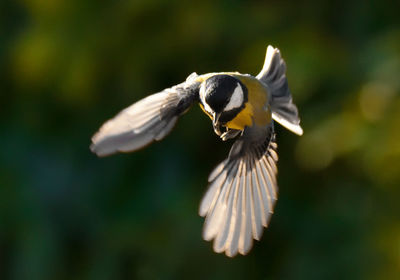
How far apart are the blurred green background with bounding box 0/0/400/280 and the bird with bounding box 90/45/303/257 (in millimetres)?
2099

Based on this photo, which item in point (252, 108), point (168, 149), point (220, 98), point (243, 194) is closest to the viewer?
point (220, 98)

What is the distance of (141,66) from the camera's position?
3807 millimetres

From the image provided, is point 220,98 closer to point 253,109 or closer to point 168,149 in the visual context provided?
point 253,109

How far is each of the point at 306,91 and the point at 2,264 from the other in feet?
6.09

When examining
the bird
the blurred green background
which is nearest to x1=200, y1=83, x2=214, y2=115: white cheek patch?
the bird

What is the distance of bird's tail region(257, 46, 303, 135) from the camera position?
115cm

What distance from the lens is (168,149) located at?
3867 mm

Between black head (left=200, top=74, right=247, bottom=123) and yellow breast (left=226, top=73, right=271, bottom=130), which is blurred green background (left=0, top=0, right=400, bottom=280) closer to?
yellow breast (left=226, top=73, right=271, bottom=130)

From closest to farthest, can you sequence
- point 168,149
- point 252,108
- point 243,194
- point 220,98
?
1. point 220,98
2. point 252,108
3. point 243,194
4. point 168,149

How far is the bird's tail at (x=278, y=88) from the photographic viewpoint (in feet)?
3.76

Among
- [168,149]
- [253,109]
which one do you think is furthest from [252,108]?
[168,149]

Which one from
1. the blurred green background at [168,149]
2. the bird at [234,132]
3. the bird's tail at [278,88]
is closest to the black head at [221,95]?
the bird at [234,132]

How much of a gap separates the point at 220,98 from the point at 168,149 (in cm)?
288

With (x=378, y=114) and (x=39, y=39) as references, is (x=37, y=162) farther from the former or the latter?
(x=378, y=114)
